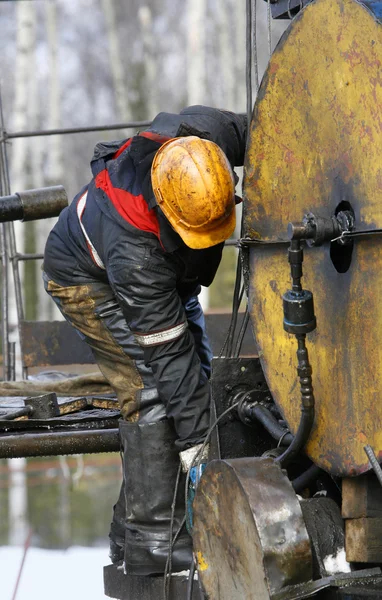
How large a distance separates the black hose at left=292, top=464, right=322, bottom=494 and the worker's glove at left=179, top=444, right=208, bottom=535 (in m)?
0.38

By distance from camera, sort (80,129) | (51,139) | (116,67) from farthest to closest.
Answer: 1. (116,67)
2. (51,139)
3. (80,129)

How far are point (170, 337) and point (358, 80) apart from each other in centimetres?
130

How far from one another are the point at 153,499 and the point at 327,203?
1555 millimetres

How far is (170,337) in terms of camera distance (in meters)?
3.73

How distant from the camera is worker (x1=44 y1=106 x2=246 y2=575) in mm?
3520

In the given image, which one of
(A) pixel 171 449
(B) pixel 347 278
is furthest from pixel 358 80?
(A) pixel 171 449

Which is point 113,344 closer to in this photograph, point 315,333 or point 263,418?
point 263,418

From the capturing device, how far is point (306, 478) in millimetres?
3352

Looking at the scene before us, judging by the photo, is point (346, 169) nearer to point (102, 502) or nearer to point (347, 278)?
point (347, 278)

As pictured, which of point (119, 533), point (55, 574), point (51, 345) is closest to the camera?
point (119, 533)

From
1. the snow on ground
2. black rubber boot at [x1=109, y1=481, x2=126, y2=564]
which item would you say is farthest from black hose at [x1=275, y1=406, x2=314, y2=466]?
the snow on ground

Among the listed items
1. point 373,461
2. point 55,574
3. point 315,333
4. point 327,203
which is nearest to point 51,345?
point 55,574

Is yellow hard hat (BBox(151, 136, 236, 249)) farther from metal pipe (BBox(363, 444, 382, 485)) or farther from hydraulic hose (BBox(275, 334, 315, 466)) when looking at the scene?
metal pipe (BBox(363, 444, 382, 485))

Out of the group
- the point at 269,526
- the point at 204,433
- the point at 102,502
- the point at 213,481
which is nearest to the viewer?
the point at 269,526
